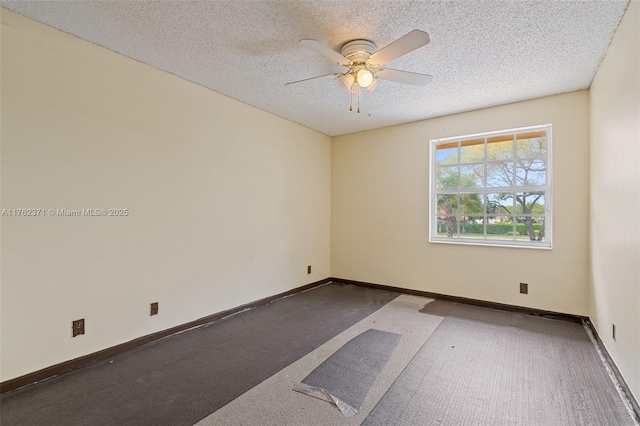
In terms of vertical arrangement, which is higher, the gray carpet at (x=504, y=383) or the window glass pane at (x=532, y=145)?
the window glass pane at (x=532, y=145)

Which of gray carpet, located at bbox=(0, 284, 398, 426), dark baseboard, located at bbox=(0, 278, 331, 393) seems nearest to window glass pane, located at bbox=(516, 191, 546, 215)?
gray carpet, located at bbox=(0, 284, 398, 426)

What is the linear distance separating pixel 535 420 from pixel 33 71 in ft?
12.5

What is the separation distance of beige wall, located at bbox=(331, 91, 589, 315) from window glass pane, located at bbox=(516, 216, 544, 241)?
0.17 m

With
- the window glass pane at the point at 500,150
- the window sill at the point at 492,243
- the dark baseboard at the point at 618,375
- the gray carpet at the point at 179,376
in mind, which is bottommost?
the gray carpet at the point at 179,376

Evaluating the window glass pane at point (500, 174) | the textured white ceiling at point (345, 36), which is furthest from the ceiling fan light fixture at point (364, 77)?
the window glass pane at point (500, 174)

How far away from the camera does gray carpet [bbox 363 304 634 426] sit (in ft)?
5.51

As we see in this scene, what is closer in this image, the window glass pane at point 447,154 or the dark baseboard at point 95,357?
the dark baseboard at point 95,357

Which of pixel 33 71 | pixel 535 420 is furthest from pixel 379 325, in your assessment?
pixel 33 71

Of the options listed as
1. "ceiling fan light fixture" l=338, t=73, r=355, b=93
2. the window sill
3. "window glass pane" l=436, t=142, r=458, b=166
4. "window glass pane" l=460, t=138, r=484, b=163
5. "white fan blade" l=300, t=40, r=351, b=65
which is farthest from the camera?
"window glass pane" l=436, t=142, r=458, b=166

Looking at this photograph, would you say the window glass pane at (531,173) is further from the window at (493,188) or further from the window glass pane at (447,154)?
the window glass pane at (447,154)

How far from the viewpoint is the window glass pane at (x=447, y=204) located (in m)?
3.91

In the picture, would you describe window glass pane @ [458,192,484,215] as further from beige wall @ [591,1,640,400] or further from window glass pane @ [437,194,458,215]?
beige wall @ [591,1,640,400]

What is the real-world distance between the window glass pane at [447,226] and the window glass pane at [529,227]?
0.70 meters

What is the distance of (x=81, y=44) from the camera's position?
2.21m
